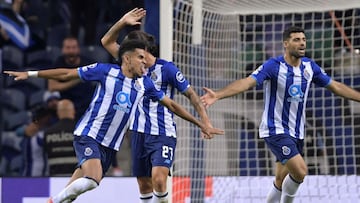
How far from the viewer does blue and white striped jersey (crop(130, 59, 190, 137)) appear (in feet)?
32.7

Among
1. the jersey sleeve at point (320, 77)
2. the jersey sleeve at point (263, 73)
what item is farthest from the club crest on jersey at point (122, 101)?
the jersey sleeve at point (320, 77)

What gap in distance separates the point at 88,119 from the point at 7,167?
4670 millimetres

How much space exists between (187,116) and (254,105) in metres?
3.31

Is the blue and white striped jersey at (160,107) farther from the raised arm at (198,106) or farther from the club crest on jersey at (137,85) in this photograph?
the club crest on jersey at (137,85)

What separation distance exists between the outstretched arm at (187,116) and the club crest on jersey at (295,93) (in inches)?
44.9

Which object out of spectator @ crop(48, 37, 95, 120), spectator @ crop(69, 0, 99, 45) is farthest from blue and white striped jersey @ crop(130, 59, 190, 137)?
spectator @ crop(69, 0, 99, 45)

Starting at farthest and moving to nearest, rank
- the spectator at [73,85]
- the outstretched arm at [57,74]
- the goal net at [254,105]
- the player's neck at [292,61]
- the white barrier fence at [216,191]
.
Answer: the spectator at [73,85]
the goal net at [254,105]
the white barrier fence at [216,191]
the player's neck at [292,61]
the outstretched arm at [57,74]

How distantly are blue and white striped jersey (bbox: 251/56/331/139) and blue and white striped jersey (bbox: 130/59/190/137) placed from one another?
2.41 feet

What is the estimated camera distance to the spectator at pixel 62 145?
12.8 metres

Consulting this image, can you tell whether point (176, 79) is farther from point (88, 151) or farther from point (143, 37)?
point (88, 151)

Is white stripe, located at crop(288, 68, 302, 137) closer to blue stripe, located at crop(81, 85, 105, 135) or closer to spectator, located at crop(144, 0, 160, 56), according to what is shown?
blue stripe, located at crop(81, 85, 105, 135)

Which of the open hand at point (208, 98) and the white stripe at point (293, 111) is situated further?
the white stripe at point (293, 111)

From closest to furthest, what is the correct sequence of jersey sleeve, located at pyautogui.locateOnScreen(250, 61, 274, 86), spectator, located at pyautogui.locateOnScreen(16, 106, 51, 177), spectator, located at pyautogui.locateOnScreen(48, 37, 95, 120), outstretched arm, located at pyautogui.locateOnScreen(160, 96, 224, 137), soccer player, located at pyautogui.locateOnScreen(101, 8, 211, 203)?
outstretched arm, located at pyautogui.locateOnScreen(160, 96, 224, 137)
soccer player, located at pyautogui.locateOnScreen(101, 8, 211, 203)
jersey sleeve, located at pyautogui.locateOnScreen(250, 61, 274, 86)
spectator, located at pyautogui.locateOnScreen(16, 106, 51, 177)
spectator, located at pyautogui.locateOnScreen(48, 37, 95, 120)

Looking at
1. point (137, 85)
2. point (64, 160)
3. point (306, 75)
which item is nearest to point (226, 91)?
point (137, 85)
